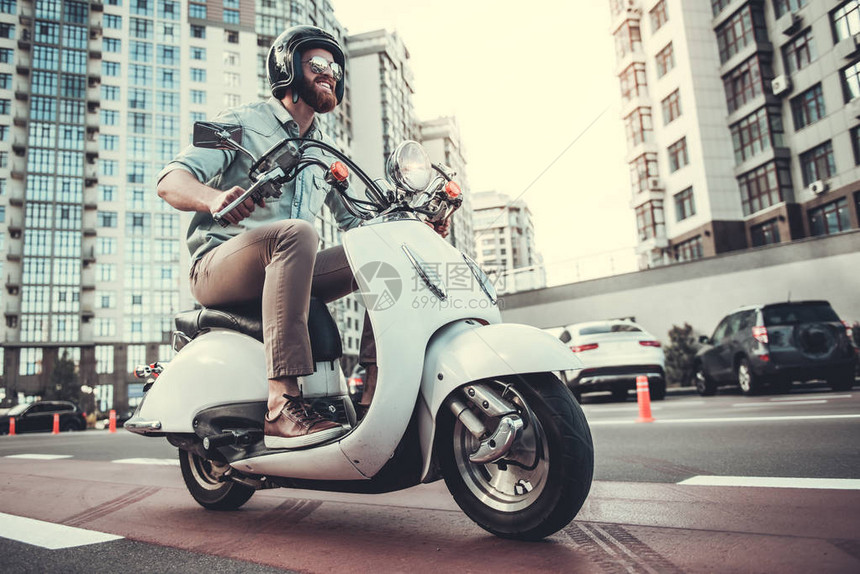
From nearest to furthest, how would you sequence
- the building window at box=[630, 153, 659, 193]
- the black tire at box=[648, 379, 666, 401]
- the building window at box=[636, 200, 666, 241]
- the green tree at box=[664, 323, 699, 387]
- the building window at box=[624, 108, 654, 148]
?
the black tire at box=[648, 379, 666, 401], the green tree at box=[664, 323, 699, 387], the building window at box=[636, 200, 666, 241], the building window at box=[630, 153, 659, 193], the building window at box=[624, 108, 654, 148]

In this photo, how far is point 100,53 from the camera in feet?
192

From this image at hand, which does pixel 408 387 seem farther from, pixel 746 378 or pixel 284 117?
pixel 746 378

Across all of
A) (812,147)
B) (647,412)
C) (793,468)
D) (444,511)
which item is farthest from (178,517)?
(812,147)

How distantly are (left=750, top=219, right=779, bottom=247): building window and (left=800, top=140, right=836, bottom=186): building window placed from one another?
7.10ft

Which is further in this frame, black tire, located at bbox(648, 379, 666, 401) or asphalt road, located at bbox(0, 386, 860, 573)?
black tire, located at bbox(648, 379, 666, 401)

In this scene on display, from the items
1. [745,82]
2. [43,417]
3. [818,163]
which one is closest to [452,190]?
[43,417]

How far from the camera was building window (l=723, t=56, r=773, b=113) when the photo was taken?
95.3 ft

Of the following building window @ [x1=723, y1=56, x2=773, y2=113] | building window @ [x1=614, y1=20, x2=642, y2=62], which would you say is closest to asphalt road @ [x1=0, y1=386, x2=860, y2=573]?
building window @ [x1=723, y1=56, x2=773, y2=113]

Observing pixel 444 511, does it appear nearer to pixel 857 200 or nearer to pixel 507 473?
pixel 507 473

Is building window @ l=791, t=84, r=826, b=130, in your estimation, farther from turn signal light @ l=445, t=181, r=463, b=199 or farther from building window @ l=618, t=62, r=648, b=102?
turn signal light @ l=445, t=181, r=463, b=199

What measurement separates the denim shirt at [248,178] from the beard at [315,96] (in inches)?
4.9

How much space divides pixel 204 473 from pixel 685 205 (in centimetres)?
3272

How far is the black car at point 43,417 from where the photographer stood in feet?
78.7

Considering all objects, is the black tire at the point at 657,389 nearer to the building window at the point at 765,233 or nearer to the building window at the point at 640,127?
the building window at the point at 765,233
